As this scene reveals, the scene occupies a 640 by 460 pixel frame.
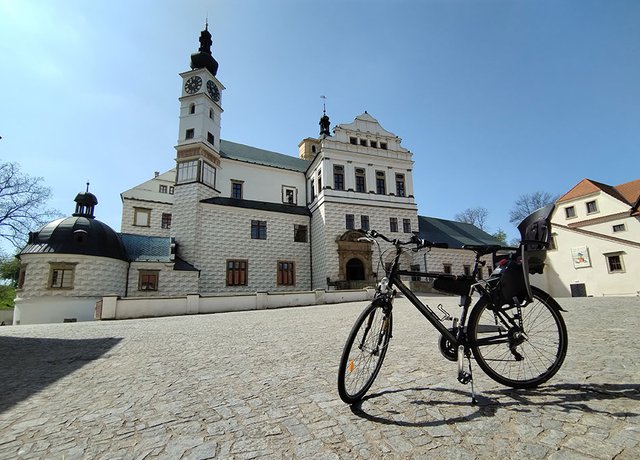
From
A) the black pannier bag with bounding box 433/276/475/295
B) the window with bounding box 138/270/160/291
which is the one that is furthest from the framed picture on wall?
the window with bounding box 138/270/160/291

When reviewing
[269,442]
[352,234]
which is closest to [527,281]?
[269,442]

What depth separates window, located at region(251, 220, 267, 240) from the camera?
25.0 meters

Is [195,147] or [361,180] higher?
[195,147]

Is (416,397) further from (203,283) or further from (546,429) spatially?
(203,283)

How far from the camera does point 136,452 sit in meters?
1.95

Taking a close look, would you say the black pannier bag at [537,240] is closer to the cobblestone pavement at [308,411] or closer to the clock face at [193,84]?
the cobblestone pavement at [308,411]

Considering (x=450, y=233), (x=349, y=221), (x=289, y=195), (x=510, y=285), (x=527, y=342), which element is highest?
(x=289, y=195)

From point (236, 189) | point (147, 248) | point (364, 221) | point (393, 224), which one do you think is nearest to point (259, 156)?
point (236, 189)

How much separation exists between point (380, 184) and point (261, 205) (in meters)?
10.7

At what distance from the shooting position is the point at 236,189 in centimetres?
2723

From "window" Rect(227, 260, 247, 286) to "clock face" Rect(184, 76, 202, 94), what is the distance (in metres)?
15.3

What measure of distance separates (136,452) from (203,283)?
21.5 meters

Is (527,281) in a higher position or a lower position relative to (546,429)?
higher

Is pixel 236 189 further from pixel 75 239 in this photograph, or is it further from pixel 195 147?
pixel 75 239
